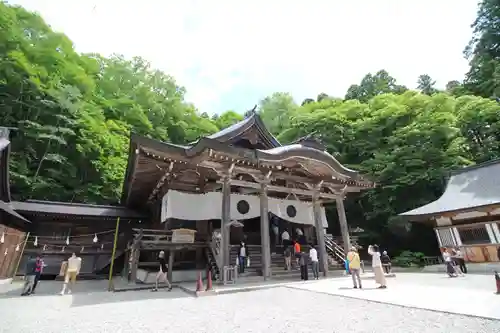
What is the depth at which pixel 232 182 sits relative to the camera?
1067 centimetres

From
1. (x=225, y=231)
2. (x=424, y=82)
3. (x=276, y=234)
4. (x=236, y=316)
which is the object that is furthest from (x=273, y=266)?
(x=424, y=82)

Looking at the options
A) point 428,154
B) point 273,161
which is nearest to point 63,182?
point 273,161

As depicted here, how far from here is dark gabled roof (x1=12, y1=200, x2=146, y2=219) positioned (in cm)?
1403

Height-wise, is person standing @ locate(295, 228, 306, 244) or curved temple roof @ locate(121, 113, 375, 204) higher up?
curved temple roof @ locate(121, 113, 375, 204)

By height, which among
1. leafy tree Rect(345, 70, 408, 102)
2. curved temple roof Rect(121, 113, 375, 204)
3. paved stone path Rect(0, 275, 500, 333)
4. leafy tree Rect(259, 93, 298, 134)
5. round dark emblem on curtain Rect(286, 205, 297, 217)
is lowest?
paved stone path Rect(0, 275, 500, 333)

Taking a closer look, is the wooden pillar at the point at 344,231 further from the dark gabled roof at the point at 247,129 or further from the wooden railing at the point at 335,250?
the dark gabled roof at the point at 247,129

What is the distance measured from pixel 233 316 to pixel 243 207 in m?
7.46

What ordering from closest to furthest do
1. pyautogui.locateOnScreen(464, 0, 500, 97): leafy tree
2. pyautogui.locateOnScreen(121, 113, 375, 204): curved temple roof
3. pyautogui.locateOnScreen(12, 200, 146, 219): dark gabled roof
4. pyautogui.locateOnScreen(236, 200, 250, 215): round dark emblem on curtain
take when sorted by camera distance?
pyautogui.locateOnScreen(121, 113, 375, 204): curved temple roof
pyautogui.locateOnScreen(236, 200, 250, 215): round dark emblem on curtain
pyautogui.locateOnScreen(12, 200, 146, 219): dark gabled roof
pyautogui.locateOnScreen(464, 0, 500, 97): leafy tree

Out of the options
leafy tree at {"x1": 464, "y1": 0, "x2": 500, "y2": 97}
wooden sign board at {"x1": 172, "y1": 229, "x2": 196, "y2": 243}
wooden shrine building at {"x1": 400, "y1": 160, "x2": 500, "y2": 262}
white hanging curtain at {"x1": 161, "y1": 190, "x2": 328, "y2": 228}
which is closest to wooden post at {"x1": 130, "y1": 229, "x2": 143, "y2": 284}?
wooden sign board at {"x1": 172, "y1": 229, "x2": 196, "y2": 243}

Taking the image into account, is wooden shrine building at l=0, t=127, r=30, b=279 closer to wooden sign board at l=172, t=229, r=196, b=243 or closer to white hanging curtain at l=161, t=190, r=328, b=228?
white hanging curtain at l=161, t=190, r=328, b=228

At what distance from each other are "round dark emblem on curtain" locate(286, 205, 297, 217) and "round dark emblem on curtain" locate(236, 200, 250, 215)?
6.99ft

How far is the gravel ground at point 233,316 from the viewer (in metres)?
3.95

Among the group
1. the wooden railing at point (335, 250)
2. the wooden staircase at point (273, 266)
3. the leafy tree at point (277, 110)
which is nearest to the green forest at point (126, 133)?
the leafy tree at point (277, 110)

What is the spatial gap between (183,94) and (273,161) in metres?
26.4
